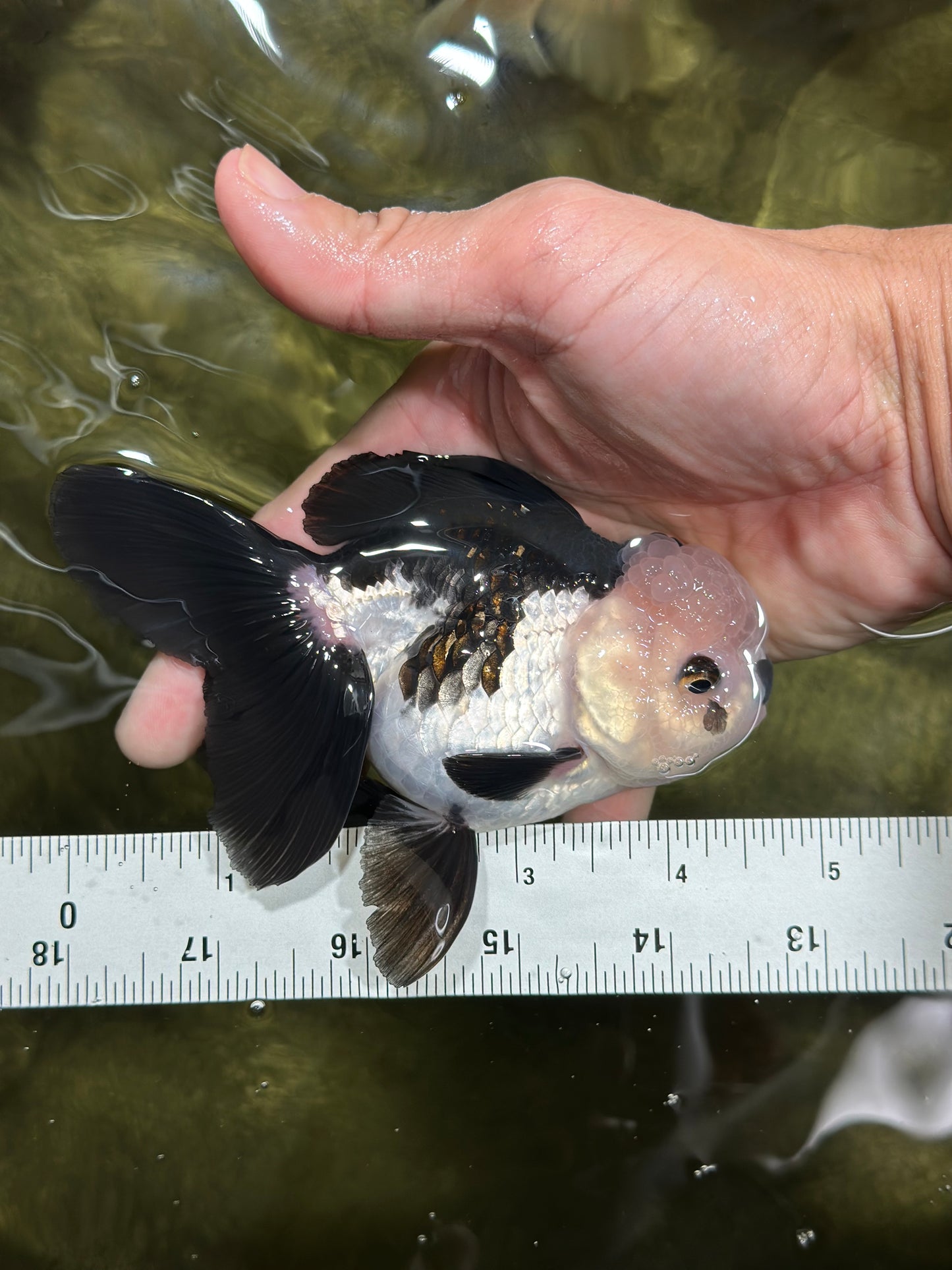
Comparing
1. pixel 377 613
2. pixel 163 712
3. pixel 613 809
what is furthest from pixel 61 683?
pixel 613 809

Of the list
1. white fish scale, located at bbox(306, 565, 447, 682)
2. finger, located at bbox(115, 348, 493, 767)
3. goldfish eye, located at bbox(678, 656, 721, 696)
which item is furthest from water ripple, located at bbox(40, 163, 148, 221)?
goldfish eye, located at bbox(678, 656, 721, 696)

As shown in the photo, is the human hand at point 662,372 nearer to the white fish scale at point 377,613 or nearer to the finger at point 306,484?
the finger at point 306,484

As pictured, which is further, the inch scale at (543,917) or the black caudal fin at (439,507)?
the inch scale at (543,917)

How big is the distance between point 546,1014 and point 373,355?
1804 mm

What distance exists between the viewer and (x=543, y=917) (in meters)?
1.97

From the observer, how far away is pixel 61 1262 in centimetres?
219

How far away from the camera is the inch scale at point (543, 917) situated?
1.93 meters

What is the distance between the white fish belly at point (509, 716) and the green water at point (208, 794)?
3.09ft

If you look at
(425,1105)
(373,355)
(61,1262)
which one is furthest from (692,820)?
(61,1262)

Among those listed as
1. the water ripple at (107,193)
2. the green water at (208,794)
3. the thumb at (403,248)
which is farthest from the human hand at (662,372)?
the water ripple at (107,193)

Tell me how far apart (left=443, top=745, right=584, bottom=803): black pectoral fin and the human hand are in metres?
0.59

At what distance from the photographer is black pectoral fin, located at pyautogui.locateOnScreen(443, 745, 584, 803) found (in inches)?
61.1

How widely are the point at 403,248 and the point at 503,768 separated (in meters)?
0.88

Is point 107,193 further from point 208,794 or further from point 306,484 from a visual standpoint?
point 208,794
